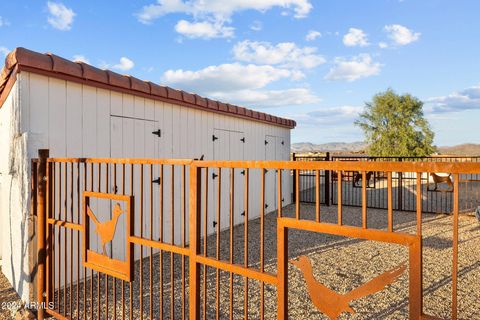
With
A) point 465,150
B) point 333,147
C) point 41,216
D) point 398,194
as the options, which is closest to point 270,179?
point 398,194

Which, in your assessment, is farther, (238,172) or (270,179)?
(270,179)

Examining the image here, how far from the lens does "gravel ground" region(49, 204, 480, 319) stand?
3777 millimetres

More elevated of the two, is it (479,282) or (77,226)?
(77,226)

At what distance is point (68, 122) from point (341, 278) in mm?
4394

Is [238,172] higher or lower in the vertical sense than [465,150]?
lower

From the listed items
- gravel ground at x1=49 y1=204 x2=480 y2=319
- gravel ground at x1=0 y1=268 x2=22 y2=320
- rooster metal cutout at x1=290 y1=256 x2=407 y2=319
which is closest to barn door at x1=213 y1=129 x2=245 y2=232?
gravel ground at x1=49 y1=204 x2=480 y2=319

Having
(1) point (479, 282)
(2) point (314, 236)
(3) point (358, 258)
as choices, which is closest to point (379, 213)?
(2) point (314, 236)

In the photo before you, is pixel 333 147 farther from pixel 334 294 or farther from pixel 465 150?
pixel 334 294

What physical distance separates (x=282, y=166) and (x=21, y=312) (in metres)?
3.76

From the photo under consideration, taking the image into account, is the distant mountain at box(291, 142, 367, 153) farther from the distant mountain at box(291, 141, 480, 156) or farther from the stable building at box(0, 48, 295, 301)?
the stable building at box(0, 48, 295, 301)

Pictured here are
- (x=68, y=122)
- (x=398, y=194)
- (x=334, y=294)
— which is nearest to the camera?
(x=334, y=294)

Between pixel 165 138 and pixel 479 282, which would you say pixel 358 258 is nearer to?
pixel 479 282

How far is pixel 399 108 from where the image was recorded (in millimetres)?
29141

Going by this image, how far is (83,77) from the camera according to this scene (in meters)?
4.53
